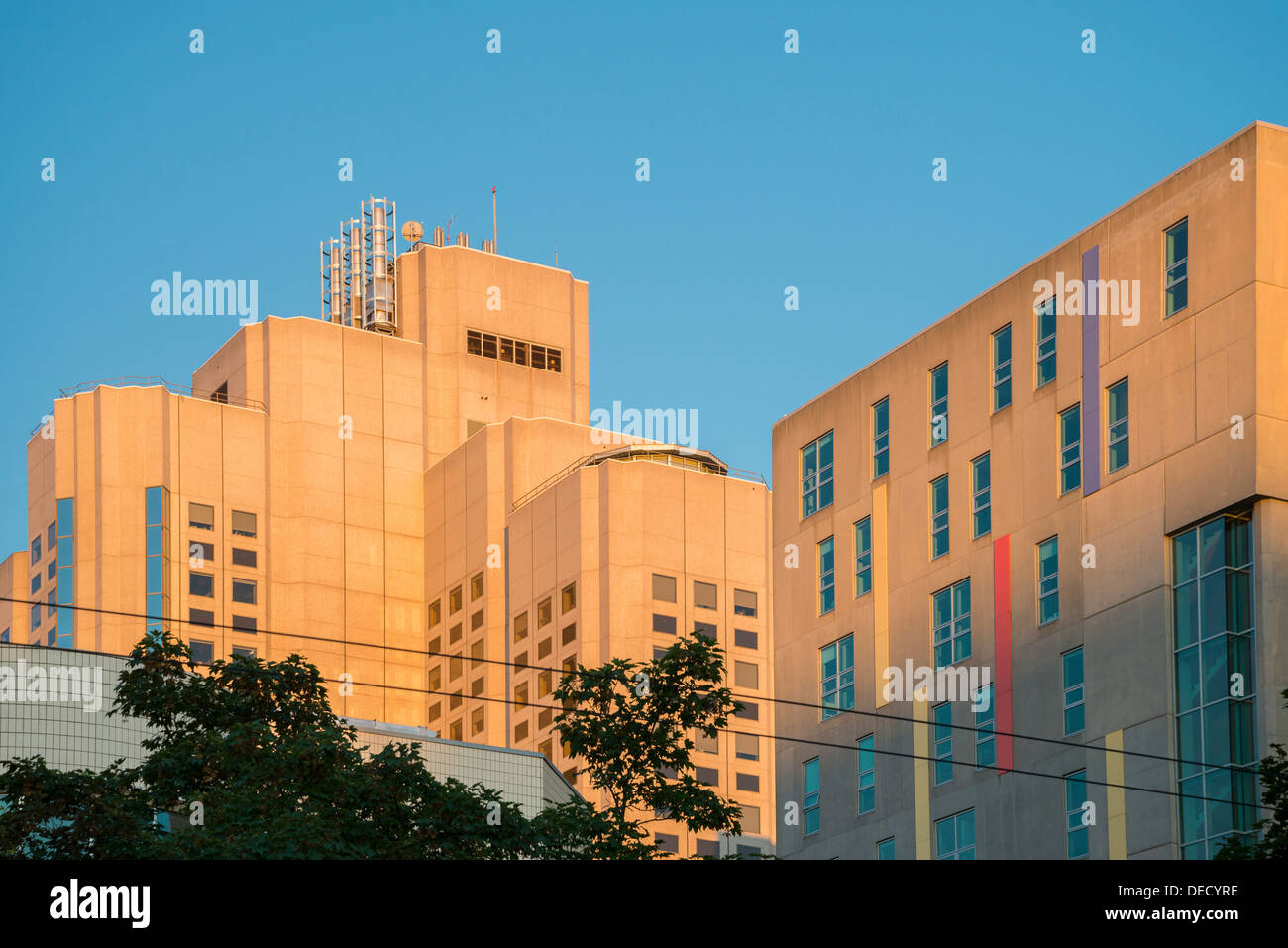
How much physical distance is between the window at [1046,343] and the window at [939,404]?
4.81 m

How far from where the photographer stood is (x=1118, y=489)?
64.1 metres

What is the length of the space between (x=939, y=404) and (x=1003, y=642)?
9.38 m

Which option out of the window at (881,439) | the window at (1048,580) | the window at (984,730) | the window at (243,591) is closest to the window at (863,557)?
the window at (881,439)

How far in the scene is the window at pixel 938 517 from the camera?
71688 millimetres

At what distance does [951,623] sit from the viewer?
70000 millimetres

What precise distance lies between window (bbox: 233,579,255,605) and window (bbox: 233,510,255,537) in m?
3.33

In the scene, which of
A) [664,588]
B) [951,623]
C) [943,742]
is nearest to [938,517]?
[951,623]

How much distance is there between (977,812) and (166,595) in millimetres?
85477

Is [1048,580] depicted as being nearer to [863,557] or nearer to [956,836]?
[956,836]

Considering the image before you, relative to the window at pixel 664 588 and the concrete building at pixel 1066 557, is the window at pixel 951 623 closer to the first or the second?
the concrete building at pixel 1066 557

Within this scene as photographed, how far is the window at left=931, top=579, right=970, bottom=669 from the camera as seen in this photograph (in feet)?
227
